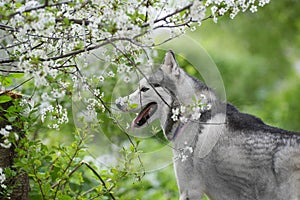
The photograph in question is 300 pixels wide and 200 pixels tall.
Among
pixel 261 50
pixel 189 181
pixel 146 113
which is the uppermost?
pixel 261 50

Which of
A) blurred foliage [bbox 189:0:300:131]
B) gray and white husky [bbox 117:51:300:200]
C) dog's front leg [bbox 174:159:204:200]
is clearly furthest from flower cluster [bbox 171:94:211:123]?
blurred foliage [bbox 189:0:300:131]

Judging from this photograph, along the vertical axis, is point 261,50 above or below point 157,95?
above

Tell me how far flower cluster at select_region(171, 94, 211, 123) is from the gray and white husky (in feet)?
0.19

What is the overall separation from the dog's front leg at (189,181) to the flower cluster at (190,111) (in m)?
0.17

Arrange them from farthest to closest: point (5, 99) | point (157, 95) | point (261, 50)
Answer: point (261, 50) → point (157, 95) → point (5, 99)

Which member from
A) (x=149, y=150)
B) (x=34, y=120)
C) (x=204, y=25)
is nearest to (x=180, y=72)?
(x=149, y=150)

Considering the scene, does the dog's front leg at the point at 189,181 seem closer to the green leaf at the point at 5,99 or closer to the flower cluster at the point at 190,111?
the flower cluster at the point at 190,111

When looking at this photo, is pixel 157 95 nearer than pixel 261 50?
Yes

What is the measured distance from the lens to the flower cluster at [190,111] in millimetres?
1565

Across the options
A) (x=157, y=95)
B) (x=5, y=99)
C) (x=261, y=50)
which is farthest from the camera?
(x=261, y=50)

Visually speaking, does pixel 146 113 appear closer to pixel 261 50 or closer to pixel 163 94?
pixel 163 94

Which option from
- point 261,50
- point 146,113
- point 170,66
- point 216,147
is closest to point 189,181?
point 216,147

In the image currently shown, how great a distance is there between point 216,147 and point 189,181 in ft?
0.44

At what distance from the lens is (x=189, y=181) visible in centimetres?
191
